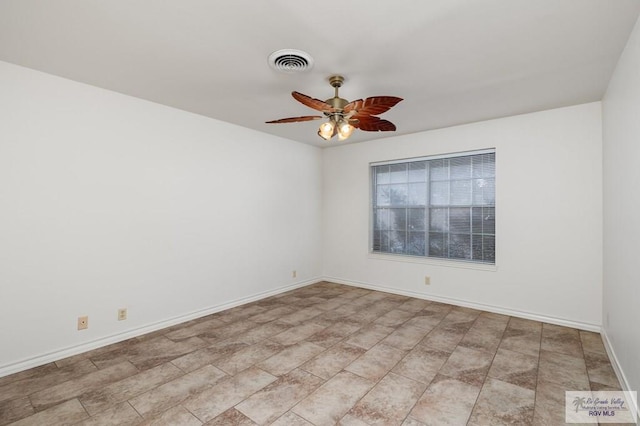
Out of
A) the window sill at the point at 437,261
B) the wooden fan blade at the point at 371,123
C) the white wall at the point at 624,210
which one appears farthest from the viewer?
the window sill at the point at 437,261

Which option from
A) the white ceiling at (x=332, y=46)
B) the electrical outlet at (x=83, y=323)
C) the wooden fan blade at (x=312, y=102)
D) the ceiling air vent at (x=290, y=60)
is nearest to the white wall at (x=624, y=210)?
the white ceiling at (x=332, y=46)

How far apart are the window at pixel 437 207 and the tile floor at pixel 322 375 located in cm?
112

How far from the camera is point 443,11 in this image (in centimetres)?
186

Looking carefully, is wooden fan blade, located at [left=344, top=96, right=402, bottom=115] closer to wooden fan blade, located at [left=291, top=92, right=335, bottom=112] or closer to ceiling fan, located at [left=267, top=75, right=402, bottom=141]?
ceiling fan, located at [left=267, top=75, right=402, bottom=141]

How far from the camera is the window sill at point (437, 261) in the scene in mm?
4082

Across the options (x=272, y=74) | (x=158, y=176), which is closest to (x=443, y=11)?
(x=272, y=74)

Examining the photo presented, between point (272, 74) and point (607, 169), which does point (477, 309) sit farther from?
point (272, 74)

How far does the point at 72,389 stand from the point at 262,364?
4.51 ft

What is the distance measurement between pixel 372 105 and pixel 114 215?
2701mm

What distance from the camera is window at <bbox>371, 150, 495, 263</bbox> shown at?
13.6 ft

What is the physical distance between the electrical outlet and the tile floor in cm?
25

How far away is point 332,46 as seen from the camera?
2.22 m

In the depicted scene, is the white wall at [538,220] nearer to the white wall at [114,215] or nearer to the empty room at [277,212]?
the empty room at [277,212]

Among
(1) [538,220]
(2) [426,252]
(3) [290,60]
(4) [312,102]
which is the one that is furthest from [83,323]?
(1) [538,220]
